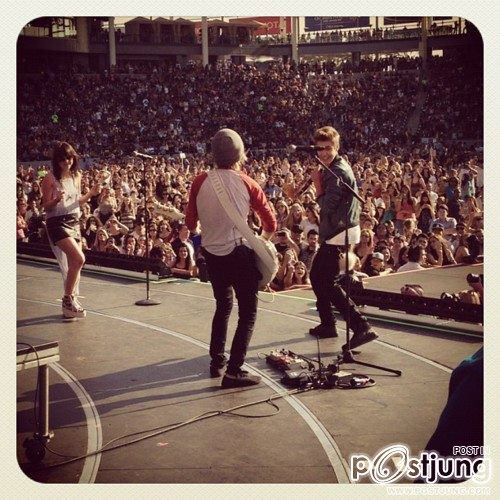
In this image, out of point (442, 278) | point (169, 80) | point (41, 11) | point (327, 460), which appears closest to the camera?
point (327, 460)

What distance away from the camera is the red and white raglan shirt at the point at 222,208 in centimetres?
431

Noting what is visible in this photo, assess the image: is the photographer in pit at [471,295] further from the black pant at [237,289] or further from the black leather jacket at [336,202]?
the black pant at [237,289]

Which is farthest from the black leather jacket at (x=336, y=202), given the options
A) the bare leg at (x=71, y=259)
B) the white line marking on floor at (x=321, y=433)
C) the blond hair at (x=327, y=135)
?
the bare leg at (x=71, y=259)

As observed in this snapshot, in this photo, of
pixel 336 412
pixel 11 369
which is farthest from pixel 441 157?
pixel 11 369

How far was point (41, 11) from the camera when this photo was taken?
13.3 feet

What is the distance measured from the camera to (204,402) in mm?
4105

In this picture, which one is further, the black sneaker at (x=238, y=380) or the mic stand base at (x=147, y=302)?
the mic stand base at (x=147, y=302)

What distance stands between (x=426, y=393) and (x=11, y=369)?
209cm

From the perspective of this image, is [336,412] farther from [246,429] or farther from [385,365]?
[385,365]

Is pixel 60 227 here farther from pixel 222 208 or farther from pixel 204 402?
pixel 204 402

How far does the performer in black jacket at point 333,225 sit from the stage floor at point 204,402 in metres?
0.24

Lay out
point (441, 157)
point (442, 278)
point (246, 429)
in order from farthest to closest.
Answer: point (441, 157)
point (442, 278)
point (246, 429)

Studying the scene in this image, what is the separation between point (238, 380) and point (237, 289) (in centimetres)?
49

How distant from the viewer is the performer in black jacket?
488 centimetres
